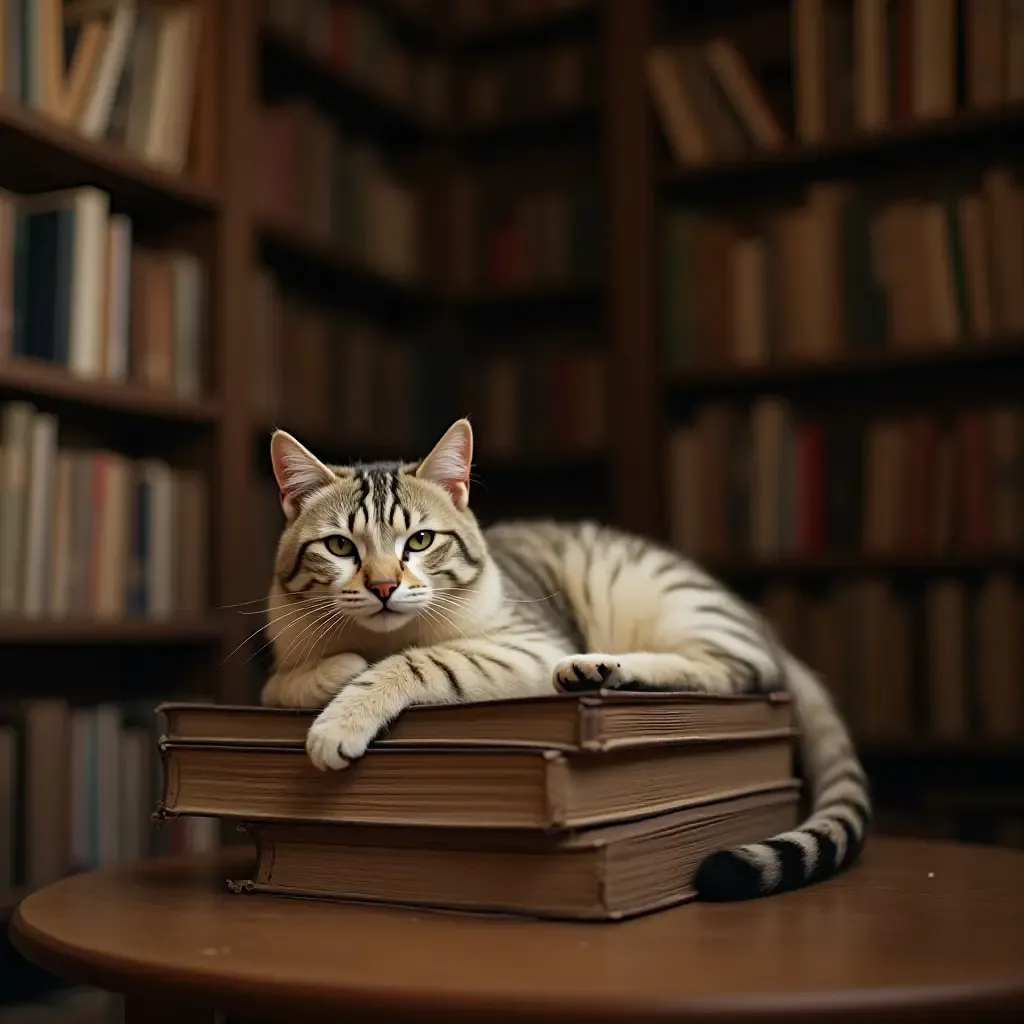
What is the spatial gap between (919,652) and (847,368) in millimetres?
503

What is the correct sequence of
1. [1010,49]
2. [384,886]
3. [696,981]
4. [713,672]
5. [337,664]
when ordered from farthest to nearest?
[1010,49] < [713,672] < [337,664] < [384,886] < [696,981]

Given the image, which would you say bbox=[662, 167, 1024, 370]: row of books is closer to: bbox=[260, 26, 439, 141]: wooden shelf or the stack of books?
bbox=[260, 26, 439, 141]: wooden shelf

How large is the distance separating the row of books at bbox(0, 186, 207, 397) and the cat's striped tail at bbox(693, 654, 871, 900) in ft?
3.53

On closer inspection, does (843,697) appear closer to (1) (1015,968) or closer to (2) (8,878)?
(2) (8,878)

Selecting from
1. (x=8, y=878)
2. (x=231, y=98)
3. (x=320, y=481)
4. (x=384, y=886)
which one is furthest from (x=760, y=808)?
(x=231, y=98)

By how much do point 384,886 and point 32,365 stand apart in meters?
1.10

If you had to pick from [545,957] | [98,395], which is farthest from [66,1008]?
[545,957]

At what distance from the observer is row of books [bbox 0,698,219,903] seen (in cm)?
170

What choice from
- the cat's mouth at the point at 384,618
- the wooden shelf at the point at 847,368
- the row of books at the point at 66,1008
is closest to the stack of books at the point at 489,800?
the cat's mouth at the point at 384,618

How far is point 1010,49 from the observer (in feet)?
6.82

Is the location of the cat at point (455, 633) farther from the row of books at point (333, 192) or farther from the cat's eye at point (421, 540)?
the row of books at point (333, 192)

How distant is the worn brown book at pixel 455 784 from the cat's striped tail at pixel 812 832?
5cm

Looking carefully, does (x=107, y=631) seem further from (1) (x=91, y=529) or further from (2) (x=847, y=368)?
(2) (x=847, y=368)

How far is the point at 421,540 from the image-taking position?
3.62 ft
